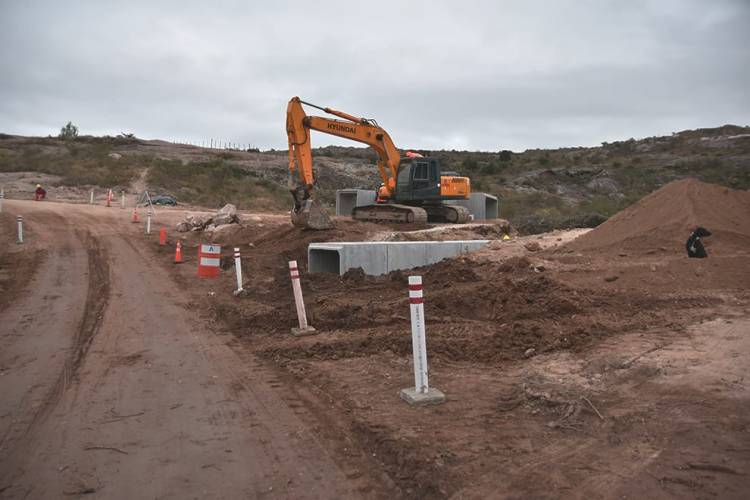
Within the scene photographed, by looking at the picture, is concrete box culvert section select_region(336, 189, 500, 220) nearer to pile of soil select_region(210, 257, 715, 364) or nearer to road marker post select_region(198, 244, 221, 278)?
road marker post select_region(198, 244, 221, 278)

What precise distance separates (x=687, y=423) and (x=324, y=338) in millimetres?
4901

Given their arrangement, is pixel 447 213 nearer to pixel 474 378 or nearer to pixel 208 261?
pixel 208 261

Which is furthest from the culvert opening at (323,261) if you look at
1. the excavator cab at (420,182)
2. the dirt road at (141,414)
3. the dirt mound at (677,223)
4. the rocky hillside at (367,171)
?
the rocky hillside at (367,171)

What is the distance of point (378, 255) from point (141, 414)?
26.5 ft

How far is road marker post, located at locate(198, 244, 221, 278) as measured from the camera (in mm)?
14219

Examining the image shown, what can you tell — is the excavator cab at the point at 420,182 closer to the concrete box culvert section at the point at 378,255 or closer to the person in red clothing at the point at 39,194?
the concrete box culvert section at the point at 378,255

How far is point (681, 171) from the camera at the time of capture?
53.6 meters

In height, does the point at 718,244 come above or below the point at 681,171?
below

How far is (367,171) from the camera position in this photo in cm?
5734

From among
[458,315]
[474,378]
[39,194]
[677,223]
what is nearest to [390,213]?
[677,223]

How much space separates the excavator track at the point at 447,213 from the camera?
2289cm

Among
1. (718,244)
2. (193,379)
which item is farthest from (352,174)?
(193,379)

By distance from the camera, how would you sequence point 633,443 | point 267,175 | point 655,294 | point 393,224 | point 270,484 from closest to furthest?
point 270,484 → point 633,443 → point 655,294 → point 393,224 → point 267,175

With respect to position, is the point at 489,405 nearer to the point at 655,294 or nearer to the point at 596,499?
the point at 596,499
